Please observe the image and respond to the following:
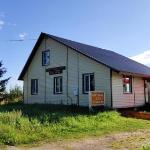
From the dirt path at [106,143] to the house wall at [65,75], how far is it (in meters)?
9.42

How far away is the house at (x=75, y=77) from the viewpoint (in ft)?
74.9

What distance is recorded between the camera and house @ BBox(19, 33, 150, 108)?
22828 mm

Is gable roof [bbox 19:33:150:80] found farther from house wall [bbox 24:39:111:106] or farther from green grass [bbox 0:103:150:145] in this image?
green grass [bbox 0:103:150:145]

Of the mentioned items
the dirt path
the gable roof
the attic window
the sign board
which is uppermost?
the gable roof

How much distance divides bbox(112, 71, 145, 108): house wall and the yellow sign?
960 millimetres

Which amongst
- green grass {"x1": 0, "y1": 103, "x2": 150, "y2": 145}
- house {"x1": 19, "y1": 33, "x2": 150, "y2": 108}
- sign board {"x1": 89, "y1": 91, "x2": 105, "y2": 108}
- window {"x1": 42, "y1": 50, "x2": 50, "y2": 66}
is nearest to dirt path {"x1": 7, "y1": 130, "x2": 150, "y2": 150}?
green grass {"x1": 0, "y1": 103, "x2": 150, "y2": 145}

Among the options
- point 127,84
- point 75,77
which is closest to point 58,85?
point 75,77

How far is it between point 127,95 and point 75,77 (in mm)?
4144

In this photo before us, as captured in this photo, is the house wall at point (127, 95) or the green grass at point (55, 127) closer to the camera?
the green grass at point (55, 127)

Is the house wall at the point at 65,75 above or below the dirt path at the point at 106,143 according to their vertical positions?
above

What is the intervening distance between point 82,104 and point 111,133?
9829 mm

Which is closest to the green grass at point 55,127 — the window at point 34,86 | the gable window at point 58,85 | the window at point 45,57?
the gable window at point 58,85

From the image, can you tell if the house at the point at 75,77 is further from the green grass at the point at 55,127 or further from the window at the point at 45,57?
the green grass at the point at 55,127

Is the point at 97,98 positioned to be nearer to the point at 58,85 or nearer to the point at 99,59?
the point at 99,59
